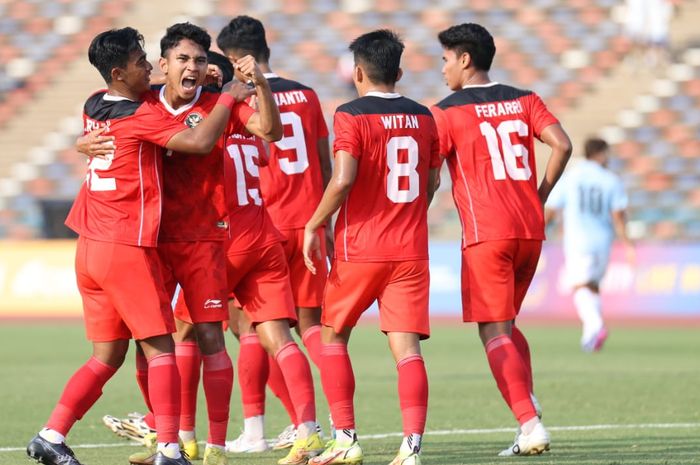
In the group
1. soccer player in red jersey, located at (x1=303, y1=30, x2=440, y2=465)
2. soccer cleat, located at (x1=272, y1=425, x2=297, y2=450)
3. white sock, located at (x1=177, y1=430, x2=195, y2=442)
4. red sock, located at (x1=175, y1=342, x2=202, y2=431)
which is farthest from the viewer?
soccer cleat, located at (x1=272, y1=425, x2=297, y2=450)

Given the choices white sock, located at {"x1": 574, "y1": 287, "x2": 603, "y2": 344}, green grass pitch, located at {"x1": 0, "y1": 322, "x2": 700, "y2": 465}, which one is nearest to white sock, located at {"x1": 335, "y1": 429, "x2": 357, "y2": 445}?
green grass pitch, located at {"x1": 0, "y1": 322, "x2": 700, "y2": 465}

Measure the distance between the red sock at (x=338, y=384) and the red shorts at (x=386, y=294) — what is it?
0.13 metres

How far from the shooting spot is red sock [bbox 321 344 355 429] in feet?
24.0

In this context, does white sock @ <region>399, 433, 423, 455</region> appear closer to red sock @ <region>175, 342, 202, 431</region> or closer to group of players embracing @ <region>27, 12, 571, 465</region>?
group of players embracing @ <region>27, 12, 571, 465</region>

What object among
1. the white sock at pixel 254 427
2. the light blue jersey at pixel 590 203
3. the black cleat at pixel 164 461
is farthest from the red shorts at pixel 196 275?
the light blue jersey at pixel 590 203

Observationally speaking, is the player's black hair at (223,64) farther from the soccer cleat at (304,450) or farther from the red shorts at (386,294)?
the soccer cleat at (304,450)

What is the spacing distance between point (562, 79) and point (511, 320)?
19.0m

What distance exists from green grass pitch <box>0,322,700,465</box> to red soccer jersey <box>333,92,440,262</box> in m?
1.19

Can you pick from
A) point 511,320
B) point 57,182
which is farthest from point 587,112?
point 511,320

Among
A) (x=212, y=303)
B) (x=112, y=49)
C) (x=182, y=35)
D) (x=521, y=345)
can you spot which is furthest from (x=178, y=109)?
(x=521, y=345)

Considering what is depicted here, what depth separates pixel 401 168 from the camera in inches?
289

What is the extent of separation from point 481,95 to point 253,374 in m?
2.09

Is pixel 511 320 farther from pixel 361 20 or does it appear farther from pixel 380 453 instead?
pixel 361 20

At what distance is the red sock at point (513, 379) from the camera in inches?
304
